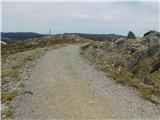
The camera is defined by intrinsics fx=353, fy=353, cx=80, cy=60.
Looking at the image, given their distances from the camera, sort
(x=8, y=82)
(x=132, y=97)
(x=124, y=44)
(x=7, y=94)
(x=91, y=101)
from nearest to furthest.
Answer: (x=91, y=101) < (x=132, y=97) < (x=7, y=94) < (x=8, y=82) < (x=124, y=44)

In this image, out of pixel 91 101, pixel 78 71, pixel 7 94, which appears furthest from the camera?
pixel 78 71

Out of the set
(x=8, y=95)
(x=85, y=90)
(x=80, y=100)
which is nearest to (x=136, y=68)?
(x=85, y=90)

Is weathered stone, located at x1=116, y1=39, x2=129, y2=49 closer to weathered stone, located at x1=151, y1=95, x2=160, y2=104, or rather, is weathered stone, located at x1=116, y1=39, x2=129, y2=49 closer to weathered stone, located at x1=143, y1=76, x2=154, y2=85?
weathered stone, located at x1=143, y1=76, x2=154, y2=85

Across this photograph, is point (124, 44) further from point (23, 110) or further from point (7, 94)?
point (23, 110)

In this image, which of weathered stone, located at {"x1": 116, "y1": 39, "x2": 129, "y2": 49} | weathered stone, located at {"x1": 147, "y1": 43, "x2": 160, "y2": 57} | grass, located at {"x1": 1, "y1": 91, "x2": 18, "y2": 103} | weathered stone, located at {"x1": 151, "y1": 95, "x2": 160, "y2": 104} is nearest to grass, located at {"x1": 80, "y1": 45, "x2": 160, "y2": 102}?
weathered stone, located at {"x1": 151, "y1": 95, "x2": 160, "y2": 104}

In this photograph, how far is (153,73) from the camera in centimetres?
3472

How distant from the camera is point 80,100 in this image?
24.1 metres

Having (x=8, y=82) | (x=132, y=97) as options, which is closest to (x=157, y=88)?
(x=132, y=97)

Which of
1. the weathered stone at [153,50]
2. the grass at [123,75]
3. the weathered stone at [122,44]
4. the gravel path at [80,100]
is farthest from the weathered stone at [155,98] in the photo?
the weathered stone at [122,44]

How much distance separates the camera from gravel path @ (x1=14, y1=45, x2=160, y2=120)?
21.1 m

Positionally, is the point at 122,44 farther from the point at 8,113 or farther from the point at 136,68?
the point at 8,113

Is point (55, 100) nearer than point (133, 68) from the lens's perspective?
Yes

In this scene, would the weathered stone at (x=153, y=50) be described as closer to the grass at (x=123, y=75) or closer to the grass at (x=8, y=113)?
the grass at (x=123, y=75)

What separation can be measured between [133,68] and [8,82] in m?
12.5
